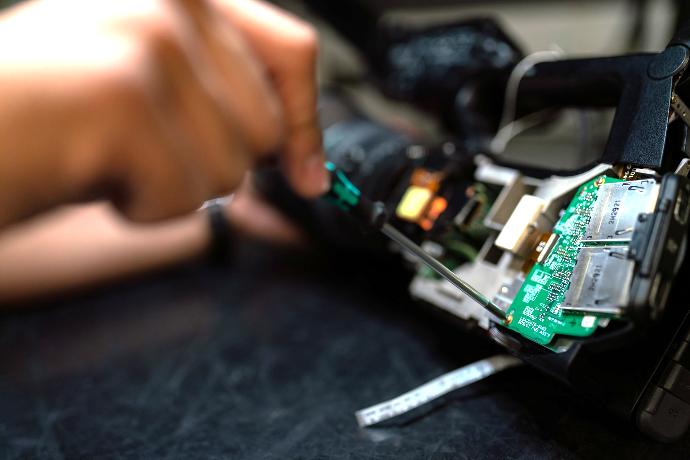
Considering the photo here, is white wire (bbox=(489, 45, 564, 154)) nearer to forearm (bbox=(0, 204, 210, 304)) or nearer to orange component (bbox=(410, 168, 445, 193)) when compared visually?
orange component (bbox=(410, 168, 445, 193))

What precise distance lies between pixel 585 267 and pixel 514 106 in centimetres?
40

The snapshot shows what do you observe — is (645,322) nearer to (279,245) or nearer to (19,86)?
(19,86)

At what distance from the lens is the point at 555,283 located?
1.74ft

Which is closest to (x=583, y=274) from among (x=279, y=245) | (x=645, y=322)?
(x=645, y=322)

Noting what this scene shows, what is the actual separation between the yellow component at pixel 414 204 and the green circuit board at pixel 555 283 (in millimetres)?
174

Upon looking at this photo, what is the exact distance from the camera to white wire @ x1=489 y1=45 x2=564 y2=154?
2.57 ft

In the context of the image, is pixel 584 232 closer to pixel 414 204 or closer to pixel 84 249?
pixel 414 204

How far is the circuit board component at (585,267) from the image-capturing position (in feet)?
1.54

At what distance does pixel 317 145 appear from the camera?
67 centimetres

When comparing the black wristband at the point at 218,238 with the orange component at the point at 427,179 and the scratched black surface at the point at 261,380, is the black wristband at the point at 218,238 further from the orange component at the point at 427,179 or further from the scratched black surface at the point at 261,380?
the orange component at the point at 427,179

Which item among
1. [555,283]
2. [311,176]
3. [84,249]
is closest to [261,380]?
[311,176]

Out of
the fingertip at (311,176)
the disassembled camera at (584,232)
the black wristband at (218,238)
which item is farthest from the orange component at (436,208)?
the black wristband at (218,238)

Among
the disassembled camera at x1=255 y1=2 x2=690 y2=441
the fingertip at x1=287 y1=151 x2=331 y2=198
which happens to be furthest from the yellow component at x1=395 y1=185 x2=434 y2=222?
the fingertip at x1=287 y1=151 x2=331 y2=198

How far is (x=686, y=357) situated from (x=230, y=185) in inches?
19.0
